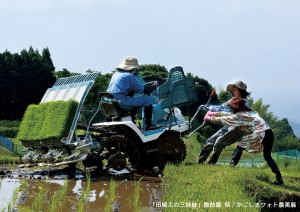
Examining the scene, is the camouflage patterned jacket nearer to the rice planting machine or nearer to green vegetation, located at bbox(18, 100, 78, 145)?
the rice planting machine

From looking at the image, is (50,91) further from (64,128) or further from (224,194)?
(224,194)

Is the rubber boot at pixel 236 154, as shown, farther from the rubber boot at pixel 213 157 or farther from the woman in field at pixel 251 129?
the rubber boot at pixel 213 157

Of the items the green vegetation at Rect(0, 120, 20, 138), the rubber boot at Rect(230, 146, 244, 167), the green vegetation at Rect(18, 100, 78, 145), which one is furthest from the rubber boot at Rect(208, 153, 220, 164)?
the green vegetation at Rect(0, 120, 20, 138)

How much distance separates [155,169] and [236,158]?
4.24 feet

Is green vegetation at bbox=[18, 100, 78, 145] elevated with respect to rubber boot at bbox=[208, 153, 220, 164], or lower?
Answer: elevated

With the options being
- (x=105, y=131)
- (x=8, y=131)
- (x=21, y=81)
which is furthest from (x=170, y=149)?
(x=21, y=81)

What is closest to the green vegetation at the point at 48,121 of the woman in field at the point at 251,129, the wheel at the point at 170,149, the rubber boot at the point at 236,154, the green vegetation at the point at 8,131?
the wheel at the point at 170,149

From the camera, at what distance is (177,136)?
8.18 metres

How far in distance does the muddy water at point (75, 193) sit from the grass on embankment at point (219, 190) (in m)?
0.27

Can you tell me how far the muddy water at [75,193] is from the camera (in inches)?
192

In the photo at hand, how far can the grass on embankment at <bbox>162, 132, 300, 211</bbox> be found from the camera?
4465 mm

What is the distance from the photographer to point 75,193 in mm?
5820

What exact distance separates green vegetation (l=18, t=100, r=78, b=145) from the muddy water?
64 cm

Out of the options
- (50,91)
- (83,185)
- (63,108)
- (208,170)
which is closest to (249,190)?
(208,170)
